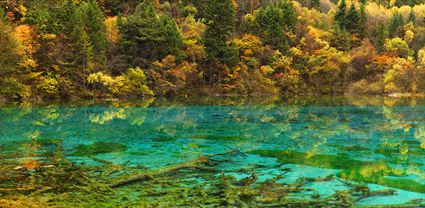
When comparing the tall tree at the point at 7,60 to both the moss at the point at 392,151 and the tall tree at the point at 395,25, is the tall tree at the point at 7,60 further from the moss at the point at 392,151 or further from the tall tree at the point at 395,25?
the tall tree at the point at 395,25

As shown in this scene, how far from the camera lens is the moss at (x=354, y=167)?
6780 mm

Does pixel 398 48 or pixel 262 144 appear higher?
pixel 398 48

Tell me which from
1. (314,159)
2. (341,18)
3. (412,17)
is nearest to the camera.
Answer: (314,159)

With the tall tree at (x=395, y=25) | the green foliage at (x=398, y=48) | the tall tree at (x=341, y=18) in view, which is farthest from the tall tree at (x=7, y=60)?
the tall tree at (x=395, y=25)

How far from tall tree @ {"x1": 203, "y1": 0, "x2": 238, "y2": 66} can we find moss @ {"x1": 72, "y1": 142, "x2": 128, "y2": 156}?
31057mm

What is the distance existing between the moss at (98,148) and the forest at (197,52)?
1807 centimetres

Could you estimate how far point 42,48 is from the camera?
32781 millimetres

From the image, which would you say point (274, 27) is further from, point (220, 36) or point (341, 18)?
point (341, 18)

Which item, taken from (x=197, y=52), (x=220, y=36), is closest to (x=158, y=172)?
(x=197, y=52)

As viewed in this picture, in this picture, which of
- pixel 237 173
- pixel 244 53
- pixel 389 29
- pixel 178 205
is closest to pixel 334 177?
pixel 237 173

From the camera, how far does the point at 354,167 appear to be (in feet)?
26.2

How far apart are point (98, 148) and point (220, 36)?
3292 cm

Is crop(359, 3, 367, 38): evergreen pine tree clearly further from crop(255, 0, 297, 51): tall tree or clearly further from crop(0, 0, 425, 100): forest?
crop(255, 0, 297, 51): tall tree

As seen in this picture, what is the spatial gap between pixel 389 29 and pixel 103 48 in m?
42.8
